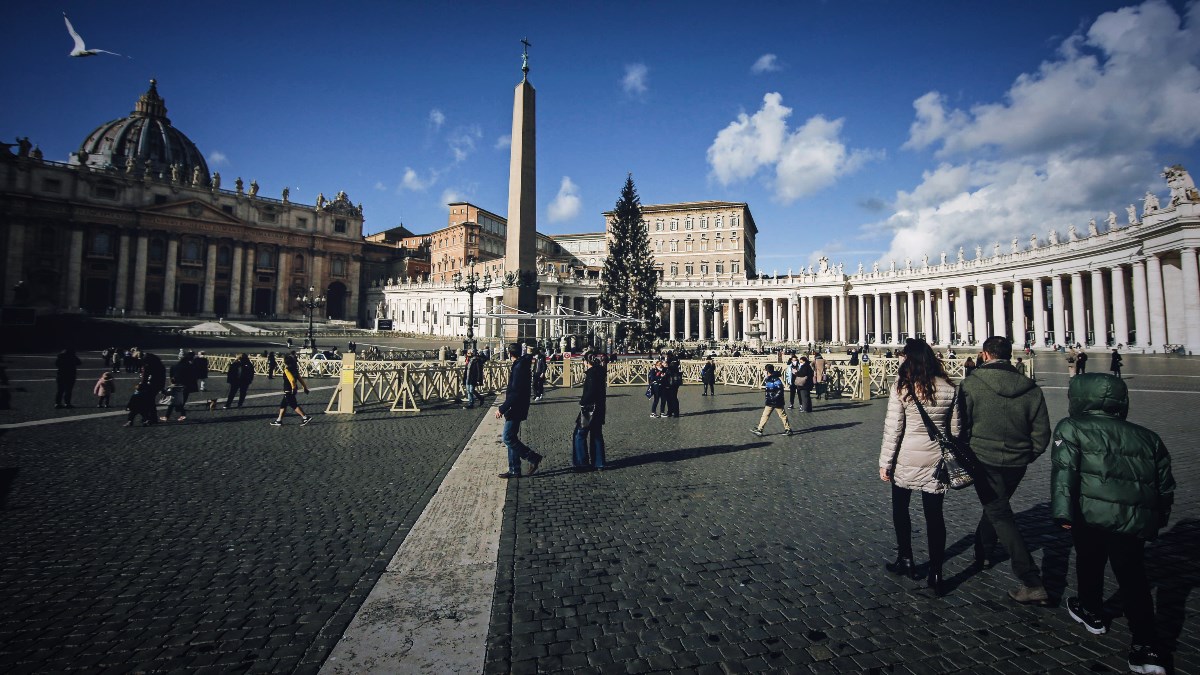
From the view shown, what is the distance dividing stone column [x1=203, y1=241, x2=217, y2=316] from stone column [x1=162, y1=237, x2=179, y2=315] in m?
2.90

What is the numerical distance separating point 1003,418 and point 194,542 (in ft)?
22.2

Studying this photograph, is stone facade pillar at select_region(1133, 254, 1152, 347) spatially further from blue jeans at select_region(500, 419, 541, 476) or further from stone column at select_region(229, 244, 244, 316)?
stone column at select_region(229, 244, 244, 316)

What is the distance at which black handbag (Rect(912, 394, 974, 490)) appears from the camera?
3736mm

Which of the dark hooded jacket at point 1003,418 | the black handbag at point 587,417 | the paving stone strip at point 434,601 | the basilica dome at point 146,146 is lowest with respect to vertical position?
the paving stone strip at point 434,601

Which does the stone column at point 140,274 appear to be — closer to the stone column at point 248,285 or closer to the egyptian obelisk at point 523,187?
the stone column at point 248,285

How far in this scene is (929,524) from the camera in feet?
12.2

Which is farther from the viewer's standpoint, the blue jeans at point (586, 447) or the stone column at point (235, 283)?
the stone column at point (235, 283)

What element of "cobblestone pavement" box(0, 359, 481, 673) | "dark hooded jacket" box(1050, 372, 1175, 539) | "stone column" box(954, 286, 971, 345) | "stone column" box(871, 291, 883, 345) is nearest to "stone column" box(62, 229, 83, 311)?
"cobblestone pavement" box(0, 359, 481, 673)

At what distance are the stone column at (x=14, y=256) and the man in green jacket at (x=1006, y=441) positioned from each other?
70968 millimetres

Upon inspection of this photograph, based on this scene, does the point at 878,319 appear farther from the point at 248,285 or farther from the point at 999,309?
the point at 248,285

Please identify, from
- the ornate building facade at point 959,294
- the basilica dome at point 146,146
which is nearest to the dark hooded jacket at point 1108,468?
the ornate building facade at point 959,294

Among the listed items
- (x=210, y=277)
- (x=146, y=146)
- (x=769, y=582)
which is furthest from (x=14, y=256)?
(x=769, y=582)

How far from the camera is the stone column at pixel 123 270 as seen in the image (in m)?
53.1

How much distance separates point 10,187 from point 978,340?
92571 millimetres
